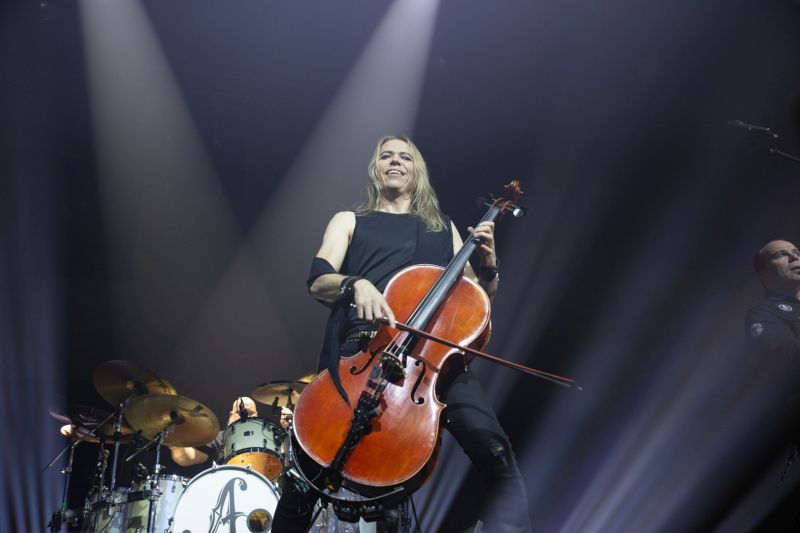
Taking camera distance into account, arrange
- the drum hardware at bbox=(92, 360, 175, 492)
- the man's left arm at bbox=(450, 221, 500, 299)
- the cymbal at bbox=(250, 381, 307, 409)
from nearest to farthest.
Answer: the man's left arm at bbox=(450, 221, 500, 299), the drum hardware at bbox=(92, 360, 175, 492), the cymbal at bbox=(250, 381, 307, 409)

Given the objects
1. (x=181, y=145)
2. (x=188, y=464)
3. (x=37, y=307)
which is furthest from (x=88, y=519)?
(x=181, y=145)

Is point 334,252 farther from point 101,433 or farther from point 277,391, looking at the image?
point 101,433

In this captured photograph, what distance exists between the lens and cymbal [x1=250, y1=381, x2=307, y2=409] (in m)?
5.96

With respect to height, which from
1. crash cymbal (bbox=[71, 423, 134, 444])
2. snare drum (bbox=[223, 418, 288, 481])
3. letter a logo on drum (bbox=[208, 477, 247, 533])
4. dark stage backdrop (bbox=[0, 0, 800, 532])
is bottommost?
crash cymbal (bbox=[71, 423, 134, 444])

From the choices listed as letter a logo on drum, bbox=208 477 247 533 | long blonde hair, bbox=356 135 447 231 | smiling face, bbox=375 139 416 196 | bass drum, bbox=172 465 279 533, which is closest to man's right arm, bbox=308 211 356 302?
long blonde hair, bbox=356 135 447 231

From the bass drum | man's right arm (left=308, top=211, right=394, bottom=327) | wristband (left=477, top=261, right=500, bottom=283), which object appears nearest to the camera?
man's right arm (left=308, top=211, right=394, bottom=327)

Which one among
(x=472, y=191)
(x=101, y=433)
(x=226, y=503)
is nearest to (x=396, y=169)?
(x=226, y=503)

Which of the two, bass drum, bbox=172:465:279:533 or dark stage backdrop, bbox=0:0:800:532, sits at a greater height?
dark stage backdrop, bbox=0:0:800:532

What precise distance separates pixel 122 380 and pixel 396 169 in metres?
3.72

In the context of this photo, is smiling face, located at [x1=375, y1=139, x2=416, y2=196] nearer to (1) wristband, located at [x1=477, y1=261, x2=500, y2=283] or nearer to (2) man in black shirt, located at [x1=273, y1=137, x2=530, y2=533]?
(2) man in black shirt, located at [x1=273, y1=137, x2=530, y2=533]

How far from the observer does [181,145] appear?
6.18m

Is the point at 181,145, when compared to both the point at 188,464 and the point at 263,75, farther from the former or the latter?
the point at 188,464

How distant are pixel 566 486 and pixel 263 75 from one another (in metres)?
4.59

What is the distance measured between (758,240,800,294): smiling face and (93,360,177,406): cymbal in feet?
15.8
